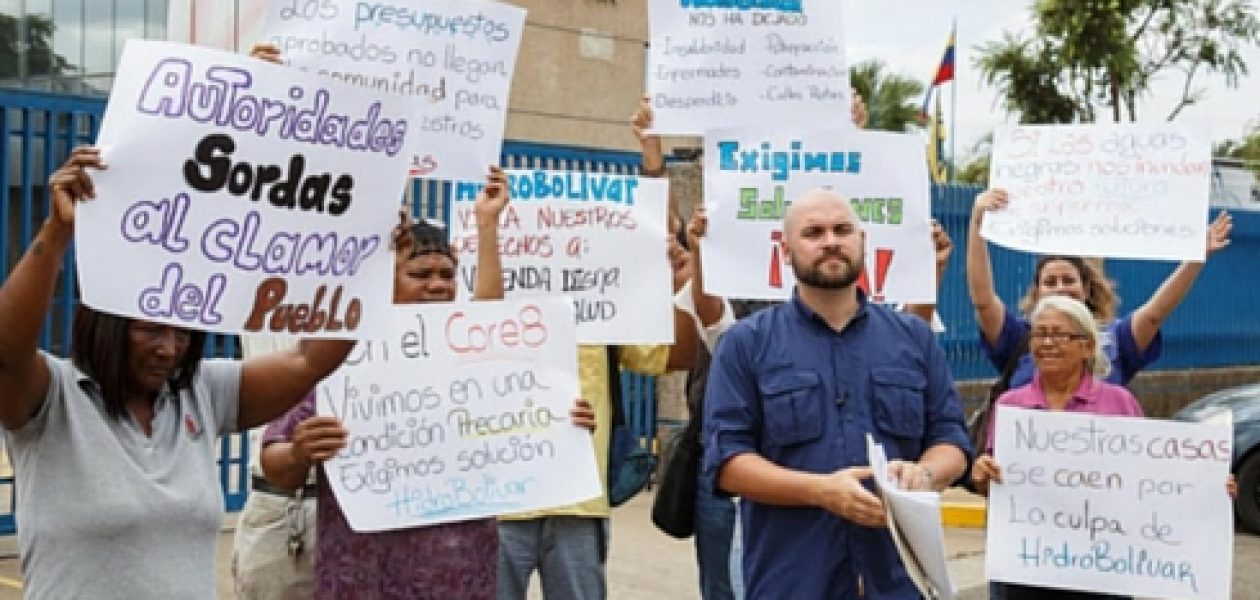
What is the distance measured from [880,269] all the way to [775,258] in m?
0.37

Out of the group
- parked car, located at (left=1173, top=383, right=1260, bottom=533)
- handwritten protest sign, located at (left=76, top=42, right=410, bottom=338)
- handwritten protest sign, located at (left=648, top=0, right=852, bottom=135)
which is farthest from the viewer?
parked car, located at (left=1173, top=383, right=1260, bottom=533)

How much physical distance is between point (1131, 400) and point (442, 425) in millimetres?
2177

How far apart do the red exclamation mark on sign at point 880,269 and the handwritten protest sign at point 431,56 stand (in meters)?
1.40

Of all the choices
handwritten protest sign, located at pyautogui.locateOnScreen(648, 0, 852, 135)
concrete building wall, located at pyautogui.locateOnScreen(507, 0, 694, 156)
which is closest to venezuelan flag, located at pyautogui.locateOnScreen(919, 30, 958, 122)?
concrete building wall, located at pyautogui.locateOnScreen(507, 0, 694, 156)

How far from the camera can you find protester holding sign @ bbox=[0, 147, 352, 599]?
10.3 ft

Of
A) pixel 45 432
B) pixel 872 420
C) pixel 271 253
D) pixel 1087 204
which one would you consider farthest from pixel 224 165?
pixel 1087 204

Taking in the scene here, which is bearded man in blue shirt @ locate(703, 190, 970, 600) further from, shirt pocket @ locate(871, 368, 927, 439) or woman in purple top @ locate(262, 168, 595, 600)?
woman in purple top @ locate(262, 168, 595, 600)

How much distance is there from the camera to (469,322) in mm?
4512

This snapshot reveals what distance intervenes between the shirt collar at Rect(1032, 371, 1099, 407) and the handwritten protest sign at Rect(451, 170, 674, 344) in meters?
1.22

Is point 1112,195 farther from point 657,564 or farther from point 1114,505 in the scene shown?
point 657,564

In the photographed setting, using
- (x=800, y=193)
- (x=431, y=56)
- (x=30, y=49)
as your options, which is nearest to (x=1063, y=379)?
(x=800, y=193)

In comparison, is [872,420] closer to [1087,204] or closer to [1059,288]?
[1059,288]

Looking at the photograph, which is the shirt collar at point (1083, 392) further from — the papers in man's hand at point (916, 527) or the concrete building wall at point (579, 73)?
the concrete building wall at point (579, 73)

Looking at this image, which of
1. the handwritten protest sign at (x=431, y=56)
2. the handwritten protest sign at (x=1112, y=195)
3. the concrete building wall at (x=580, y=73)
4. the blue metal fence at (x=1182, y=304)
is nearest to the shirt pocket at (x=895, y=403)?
the handwritten protest sign at (x=431, y=56)
